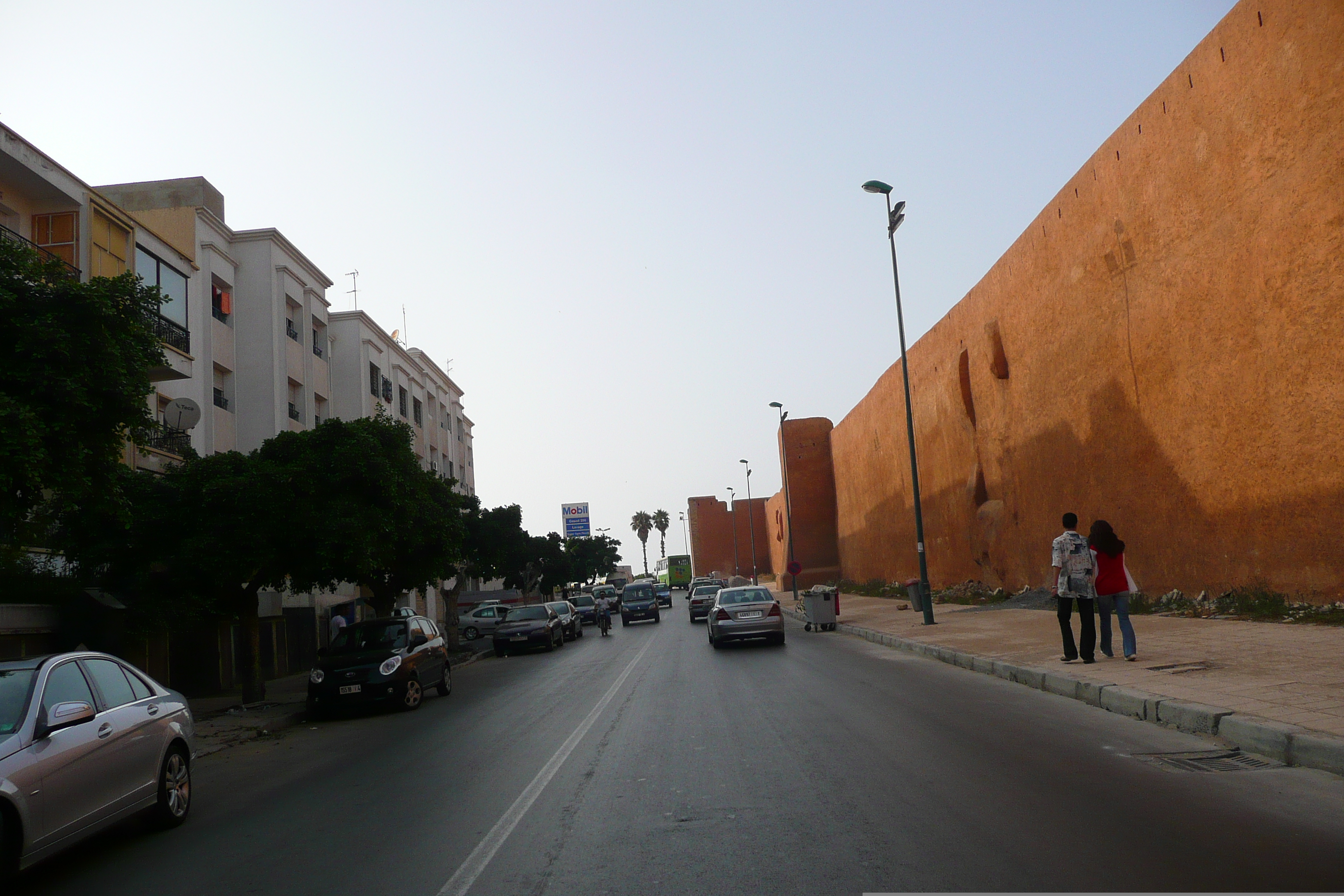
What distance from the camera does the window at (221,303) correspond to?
98.1 feet

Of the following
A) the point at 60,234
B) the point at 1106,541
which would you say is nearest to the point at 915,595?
the point at 1106,541

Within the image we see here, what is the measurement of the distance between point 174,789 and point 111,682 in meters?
1.00

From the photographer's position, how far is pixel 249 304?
31.8 metres

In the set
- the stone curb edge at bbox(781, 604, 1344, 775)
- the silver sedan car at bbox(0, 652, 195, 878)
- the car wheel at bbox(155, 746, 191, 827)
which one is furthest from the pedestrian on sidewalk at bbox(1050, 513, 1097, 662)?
the silver sedan car at bbox(0, 652, 195, 878)

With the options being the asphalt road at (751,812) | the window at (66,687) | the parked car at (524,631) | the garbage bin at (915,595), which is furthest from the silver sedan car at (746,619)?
the window at (66,687)

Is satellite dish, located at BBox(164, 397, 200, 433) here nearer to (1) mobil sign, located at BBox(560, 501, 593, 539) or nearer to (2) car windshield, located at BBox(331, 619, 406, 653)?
(2) car windshield, located at BBox(331, 619, 406, 653)

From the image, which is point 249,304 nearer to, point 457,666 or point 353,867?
point 457,666

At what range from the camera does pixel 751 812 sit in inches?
259

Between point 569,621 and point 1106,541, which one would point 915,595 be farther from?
point 1106,541

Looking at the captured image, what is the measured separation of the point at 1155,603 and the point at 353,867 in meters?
17.2

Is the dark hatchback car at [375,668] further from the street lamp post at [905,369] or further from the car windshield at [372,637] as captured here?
the street lamp post at [905,369]

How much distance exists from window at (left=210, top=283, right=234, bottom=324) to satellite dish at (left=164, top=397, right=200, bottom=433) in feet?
26.8

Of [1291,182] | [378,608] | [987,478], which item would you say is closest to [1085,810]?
[1291,182]

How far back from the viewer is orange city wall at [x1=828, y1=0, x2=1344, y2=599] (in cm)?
1381
